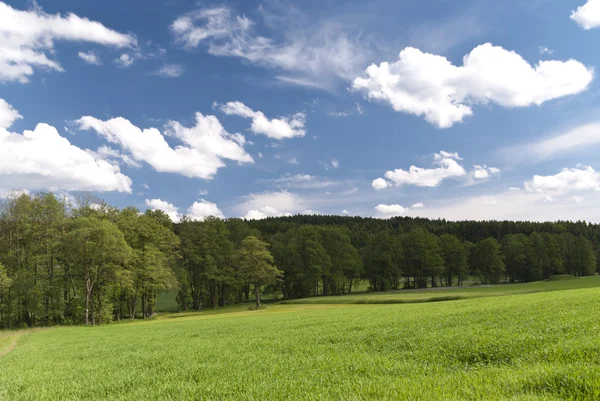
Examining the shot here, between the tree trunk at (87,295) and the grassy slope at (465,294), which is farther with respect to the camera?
the grassy slope at (465,294)

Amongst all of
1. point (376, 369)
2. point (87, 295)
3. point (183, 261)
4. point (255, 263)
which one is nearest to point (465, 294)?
point (255, 263)

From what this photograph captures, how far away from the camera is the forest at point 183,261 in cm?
5300

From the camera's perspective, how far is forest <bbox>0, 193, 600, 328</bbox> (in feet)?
174

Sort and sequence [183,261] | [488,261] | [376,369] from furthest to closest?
1. [488,261]
2. [183,261]
3. [376,369]

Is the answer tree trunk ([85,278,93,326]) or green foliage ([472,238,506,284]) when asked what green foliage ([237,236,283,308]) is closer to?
tree trunk ([85,278,93,326])

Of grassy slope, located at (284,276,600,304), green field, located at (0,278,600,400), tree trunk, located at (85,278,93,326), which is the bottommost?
grassy slope, located at (284,276,600,304)

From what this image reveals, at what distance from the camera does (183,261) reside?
77.6 meters

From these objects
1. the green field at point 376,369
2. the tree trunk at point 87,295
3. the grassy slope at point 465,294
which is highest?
the green field at point 376,369

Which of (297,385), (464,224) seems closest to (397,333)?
(297,385)

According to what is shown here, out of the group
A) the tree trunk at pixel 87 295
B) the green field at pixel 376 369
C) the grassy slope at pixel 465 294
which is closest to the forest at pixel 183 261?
the tree trunk at pixel 87 295

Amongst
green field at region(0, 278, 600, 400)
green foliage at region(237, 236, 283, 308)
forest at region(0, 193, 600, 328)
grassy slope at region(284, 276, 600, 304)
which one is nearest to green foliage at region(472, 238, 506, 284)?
forest at region(0, 193, 600, 328)

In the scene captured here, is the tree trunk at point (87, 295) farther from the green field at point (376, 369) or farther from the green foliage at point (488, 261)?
the green foliage at point (488, 261)

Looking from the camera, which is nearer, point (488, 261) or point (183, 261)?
point (183, 261)

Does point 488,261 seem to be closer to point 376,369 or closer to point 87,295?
point 87,295
